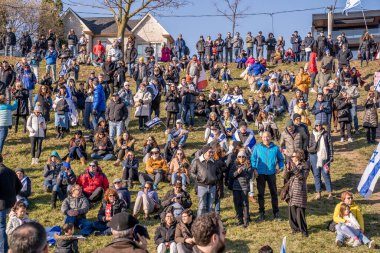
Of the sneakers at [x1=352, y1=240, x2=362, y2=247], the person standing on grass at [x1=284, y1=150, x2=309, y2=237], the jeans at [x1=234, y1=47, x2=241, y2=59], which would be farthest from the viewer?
the jeans at [x1=234, y1=47, x2=241, y2=59]

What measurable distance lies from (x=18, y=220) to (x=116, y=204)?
7.23 ft

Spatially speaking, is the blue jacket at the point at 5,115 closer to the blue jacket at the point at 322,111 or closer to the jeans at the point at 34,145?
the jeans at the point at 34,145

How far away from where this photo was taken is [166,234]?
433 inches

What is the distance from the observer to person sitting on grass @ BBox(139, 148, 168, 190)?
1470 cm

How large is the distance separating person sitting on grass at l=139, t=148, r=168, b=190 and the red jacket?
1.14 metres

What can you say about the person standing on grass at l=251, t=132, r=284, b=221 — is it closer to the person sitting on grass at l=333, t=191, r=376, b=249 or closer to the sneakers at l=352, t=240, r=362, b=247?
the person sitting on grass at l=333, t=191, r=376, b=249

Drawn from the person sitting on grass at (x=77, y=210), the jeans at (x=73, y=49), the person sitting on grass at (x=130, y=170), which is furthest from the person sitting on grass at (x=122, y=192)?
the jeans at (x=73, y=49)

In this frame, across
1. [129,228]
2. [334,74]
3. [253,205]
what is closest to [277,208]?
[253,205]

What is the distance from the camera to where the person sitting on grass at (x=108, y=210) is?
1195cm

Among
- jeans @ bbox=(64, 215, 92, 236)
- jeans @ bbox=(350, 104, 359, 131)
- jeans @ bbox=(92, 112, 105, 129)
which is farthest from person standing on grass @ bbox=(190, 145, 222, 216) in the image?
jeans @ bbox=(350, 104, 359, 131)

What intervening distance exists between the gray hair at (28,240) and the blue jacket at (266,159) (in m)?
9.04

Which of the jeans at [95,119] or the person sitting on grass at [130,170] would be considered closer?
the person sitting on grass at [130,170]

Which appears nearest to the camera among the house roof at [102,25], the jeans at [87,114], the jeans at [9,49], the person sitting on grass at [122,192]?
the person sitting on grass at [122,192]

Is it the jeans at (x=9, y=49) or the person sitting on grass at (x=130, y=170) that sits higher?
the jeans at (x=9, y=49)
